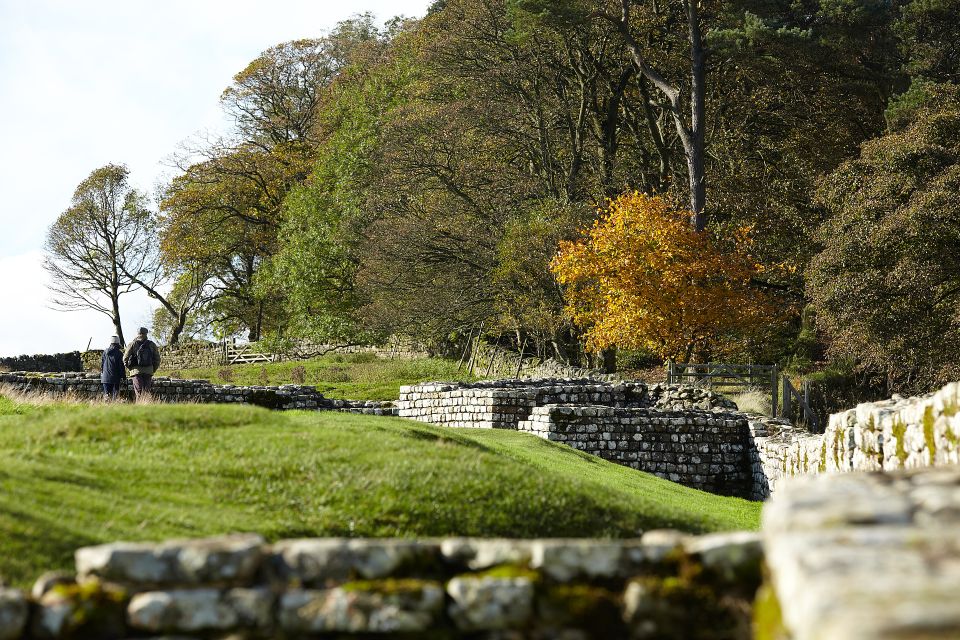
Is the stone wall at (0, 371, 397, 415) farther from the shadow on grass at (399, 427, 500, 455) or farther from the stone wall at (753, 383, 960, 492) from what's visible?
the stone wall at (753, 383, 960, 492)

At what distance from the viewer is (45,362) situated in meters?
49.3

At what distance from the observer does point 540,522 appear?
11688 mm

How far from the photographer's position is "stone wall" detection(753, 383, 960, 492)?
32.6 feet

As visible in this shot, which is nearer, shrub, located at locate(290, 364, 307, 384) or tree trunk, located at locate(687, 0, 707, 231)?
tree trunk, located at locate(687, 0, 707, 231)

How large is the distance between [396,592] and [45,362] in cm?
4816

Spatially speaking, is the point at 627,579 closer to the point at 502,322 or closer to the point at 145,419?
the point at 145,419

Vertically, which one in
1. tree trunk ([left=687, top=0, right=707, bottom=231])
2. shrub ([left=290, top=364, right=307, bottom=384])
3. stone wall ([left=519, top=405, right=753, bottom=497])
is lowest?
stone wall ([left=519, top=405, right=753, bottom=497])

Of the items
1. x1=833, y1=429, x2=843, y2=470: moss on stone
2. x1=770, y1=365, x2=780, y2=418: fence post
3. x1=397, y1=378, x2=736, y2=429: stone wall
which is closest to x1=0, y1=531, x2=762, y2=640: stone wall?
x1=833, y1=429, x2=843, y2=470: moss on stone

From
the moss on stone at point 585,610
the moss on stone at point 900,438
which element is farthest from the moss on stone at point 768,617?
the moss on stone at point 900,438

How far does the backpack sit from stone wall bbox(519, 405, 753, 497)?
28.8 ft

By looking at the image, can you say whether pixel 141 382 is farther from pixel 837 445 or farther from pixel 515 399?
pixel 837 445

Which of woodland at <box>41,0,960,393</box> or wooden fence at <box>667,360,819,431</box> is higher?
woodland at <box>41,0,960,393</box>

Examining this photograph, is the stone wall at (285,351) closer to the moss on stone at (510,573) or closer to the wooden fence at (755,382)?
the wooden fence at (755,382)

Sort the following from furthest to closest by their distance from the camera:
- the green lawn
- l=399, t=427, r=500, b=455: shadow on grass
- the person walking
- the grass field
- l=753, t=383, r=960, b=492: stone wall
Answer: the green lawn
the person walking
l=399, t=427, r=500, b=455: shadow on grass
l=753, t=383, r=960, b=492: stone wall
the grass field
